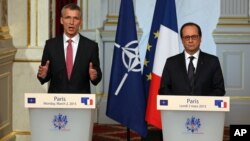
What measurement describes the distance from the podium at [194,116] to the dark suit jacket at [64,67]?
90 centimetres

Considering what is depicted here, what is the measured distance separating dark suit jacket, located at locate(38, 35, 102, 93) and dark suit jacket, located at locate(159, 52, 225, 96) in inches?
20.0

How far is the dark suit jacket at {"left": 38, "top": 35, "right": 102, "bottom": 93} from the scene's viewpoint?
430 centimetres

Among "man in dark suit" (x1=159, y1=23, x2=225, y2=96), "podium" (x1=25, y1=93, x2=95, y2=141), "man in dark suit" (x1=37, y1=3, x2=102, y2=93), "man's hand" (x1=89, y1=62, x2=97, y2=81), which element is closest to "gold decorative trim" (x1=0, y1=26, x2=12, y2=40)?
"man in dark suit" (x1=37, y1=3, x2=102, y2=93)

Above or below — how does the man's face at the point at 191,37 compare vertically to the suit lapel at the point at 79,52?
above

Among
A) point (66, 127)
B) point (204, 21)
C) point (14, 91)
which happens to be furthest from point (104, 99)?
point (66, 127)

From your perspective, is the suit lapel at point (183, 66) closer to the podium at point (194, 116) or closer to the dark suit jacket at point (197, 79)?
the dark suit jacket at point (197, 79)

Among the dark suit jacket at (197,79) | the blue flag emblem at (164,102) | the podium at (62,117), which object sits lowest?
the podium at (62,117)

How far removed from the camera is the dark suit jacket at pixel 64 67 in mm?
4301

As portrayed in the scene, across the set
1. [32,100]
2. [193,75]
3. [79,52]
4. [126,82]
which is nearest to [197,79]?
[193,75]

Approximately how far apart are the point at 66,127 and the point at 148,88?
6.84 ft

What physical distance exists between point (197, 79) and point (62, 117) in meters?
1.05

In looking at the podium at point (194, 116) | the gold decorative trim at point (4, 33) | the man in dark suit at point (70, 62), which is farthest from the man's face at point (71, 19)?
the gold decorative trim at point (4, 33)

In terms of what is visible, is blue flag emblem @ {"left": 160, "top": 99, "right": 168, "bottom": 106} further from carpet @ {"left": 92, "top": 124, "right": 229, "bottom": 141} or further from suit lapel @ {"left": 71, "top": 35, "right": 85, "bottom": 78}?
carpet @ {"left": 92, "top": 124, "right": 229, "bottom": 141}

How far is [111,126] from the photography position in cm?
813
